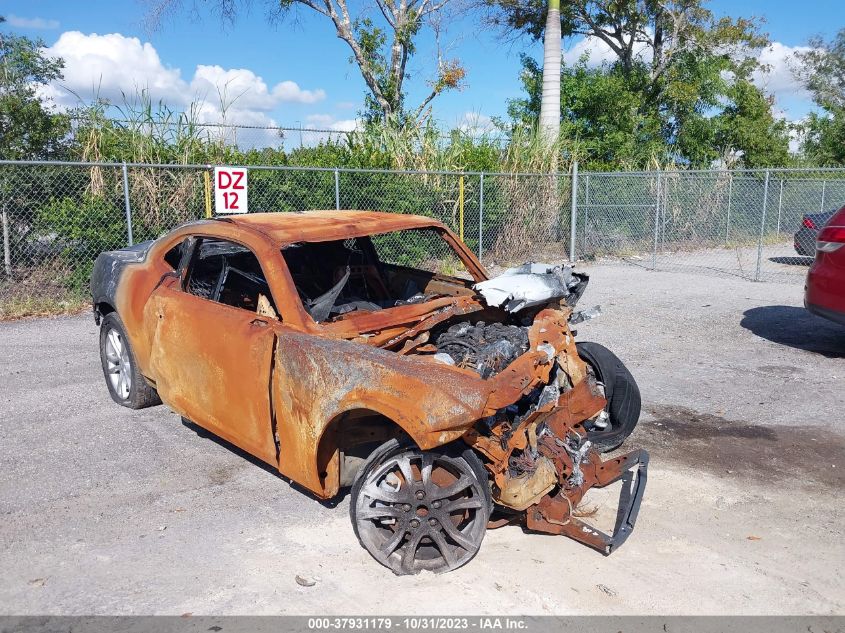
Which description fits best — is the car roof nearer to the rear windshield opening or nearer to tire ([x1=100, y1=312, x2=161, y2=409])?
the rear windshield opening

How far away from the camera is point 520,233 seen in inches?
587

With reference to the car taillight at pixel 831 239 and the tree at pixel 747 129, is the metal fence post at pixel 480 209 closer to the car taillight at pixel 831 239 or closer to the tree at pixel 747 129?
the car taillight at pixel 831 239

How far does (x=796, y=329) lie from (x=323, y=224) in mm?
6855

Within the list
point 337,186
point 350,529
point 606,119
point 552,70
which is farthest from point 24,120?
point 606,119

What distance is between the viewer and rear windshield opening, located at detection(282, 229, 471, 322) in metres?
4.41

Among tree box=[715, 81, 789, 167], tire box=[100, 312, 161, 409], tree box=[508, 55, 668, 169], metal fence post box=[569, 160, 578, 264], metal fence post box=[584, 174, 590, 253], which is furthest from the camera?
tree box=[715, 81, 789, 167]

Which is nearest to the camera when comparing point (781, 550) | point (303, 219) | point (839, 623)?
point (839, 623)

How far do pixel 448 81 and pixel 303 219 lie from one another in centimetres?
1687

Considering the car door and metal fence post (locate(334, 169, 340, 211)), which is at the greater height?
metal fence post (locate(334, 169, 340, 211))

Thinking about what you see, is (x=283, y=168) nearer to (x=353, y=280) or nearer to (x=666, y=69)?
(x=353, y=280)

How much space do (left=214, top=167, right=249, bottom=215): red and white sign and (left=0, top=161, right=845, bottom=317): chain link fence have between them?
622mm

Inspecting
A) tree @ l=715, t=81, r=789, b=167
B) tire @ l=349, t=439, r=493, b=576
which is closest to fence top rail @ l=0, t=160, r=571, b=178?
tire @ l=349, t=439, r=493, b=576

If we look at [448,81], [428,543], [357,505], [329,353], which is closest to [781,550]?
[428,543]

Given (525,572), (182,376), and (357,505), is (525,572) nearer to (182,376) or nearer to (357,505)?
(357,505)
